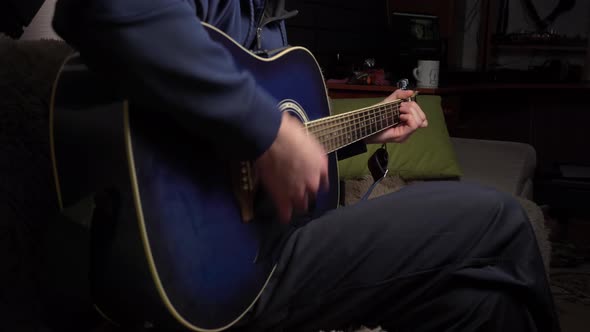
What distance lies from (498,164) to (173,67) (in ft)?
4.65

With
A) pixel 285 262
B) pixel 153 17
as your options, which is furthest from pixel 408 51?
pixel 153 17

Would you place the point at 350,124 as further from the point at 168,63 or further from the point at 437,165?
the point at 437,165

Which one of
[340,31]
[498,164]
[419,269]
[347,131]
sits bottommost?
[498,164]

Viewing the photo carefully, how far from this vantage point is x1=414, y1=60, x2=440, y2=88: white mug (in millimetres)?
2033

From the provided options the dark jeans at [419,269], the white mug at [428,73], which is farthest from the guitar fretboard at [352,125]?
the white mug at [428,73]

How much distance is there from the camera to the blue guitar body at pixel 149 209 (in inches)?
20.3

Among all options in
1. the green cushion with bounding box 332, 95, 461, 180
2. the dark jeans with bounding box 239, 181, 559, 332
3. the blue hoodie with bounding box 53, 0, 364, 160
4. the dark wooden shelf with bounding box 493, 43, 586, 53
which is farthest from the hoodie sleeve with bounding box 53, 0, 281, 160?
the dark wooden shelf with bounding box 493, 43, 586, 53

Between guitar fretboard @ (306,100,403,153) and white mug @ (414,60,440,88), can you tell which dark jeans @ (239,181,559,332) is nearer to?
guitar fretboard @ (306,100,403,153)

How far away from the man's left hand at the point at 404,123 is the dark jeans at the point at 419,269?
0.42m

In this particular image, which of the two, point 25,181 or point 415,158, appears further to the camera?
point 415,158

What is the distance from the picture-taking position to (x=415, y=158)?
1.58 m

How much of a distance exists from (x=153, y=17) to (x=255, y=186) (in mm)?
247

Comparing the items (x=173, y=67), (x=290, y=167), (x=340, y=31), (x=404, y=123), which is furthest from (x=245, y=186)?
(x=340, y=31)

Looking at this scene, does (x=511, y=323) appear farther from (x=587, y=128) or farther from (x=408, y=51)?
(x=587, y=128)
